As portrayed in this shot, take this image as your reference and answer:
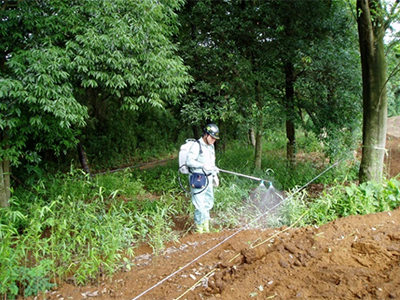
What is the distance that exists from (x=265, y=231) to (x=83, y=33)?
12.7 ft

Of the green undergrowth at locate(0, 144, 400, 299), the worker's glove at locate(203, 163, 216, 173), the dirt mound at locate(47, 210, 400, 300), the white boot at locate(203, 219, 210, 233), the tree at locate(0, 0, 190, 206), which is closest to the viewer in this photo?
the dirt mound at locate(47, 210, 400, 300)

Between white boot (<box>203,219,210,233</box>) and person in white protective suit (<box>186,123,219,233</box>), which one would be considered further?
white boot (<box>203,219,210,233</box>)

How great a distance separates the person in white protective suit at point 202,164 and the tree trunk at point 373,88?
8.55 feet

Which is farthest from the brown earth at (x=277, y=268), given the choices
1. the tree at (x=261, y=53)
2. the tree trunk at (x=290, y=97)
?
the tree trunk at (x=290, y=97)

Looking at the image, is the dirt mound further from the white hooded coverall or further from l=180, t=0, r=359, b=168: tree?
l=180, t=0, r=359, b=168: tree

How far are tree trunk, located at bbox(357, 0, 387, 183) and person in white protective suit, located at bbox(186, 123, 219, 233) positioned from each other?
2.60 metres

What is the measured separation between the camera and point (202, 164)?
188 inches

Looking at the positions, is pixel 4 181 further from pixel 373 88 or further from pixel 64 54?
pixel 373 88

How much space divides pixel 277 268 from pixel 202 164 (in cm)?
226

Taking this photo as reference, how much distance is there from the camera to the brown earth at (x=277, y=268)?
96.6 inches

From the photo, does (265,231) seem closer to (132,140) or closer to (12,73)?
(12,73)

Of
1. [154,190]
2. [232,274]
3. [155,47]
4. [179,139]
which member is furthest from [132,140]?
[232,274]

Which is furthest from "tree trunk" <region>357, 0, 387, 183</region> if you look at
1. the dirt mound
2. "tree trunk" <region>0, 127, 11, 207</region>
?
"tree trunk" <region>0, 127, 11, 207</region>

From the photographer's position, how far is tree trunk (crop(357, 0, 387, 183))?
5035mm
